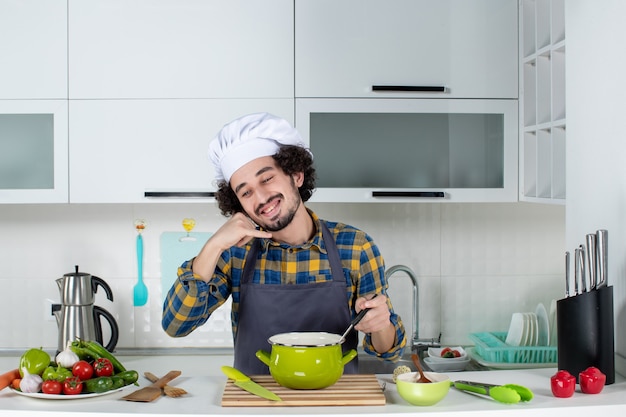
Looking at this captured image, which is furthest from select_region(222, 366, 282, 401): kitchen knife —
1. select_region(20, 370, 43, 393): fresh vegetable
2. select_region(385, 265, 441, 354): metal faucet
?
select_region(385, 265, 441, 354): metal faucet

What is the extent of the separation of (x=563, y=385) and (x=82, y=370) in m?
1.03

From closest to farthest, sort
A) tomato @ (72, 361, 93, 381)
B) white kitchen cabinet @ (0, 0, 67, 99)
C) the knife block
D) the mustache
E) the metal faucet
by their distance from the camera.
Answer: tomato @ (72, 361, 93, 381), the knife block, the mustache, white kitchen cabinet @ (0, 0, 67, 99), the metal faucet

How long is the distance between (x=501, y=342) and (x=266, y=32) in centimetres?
141

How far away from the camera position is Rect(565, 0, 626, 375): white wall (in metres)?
1.86

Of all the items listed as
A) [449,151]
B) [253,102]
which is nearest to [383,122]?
[449,151]

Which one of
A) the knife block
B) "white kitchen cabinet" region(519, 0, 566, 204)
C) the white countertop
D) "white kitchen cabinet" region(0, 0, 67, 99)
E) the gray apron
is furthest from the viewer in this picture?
"white kitchen cabinet" region(0, 0, 67, 99)

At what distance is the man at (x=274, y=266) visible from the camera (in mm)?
1882

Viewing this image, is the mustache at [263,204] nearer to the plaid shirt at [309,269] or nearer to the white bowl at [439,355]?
the plaid shirt at [309,269]

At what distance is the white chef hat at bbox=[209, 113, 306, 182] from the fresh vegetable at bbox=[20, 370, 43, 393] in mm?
667

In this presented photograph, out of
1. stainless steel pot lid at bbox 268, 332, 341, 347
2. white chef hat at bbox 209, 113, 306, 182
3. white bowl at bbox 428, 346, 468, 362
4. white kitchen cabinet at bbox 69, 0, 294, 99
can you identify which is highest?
white kitchen cabinet at bbox 69, 0, 294, 99

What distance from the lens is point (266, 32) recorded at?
257 cm

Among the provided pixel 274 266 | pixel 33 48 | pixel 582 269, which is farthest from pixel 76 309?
pixel 582 269

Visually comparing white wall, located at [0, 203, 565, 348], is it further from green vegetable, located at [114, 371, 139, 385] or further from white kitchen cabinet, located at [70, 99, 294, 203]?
green vegetable, located at [114, 371, 139, 385]

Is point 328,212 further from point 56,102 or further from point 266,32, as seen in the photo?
point 56,102
